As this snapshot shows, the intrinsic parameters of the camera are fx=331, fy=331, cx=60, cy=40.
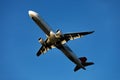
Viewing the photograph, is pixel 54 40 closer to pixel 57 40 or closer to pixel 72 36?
pixel 57 40

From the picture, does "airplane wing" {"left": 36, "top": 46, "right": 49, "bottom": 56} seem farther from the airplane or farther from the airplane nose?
the airplane nose

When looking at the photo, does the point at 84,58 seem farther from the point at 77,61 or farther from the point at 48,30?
the point at 48,30

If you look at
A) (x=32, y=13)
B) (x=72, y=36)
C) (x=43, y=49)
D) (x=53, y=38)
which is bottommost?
(x=53, y=38)

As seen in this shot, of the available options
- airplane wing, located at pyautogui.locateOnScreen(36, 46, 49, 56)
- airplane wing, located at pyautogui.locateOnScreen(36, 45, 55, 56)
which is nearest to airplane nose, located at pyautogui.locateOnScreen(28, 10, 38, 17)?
airplane wing, located at pyautogui.locateOnScreen(36, 45, 55, 56)

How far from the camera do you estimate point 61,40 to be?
7425 centimetres

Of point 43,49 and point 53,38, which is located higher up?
point 43,49

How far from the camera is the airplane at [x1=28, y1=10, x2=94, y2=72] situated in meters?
72.1

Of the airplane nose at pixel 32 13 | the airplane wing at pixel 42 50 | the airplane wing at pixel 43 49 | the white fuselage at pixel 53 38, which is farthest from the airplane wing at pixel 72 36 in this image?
the airplane nose at pixel 32 13

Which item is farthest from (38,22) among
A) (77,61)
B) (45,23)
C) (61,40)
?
(77,61)

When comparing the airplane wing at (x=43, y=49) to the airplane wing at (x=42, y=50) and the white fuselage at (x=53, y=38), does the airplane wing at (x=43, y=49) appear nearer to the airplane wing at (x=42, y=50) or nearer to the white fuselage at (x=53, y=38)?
the airplane wing at (x=42, y=50)

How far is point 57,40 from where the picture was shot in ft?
244

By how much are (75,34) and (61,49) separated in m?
6.55

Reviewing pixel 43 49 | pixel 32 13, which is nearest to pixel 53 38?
pixel 32 13

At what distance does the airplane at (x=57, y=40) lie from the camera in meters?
72.1
